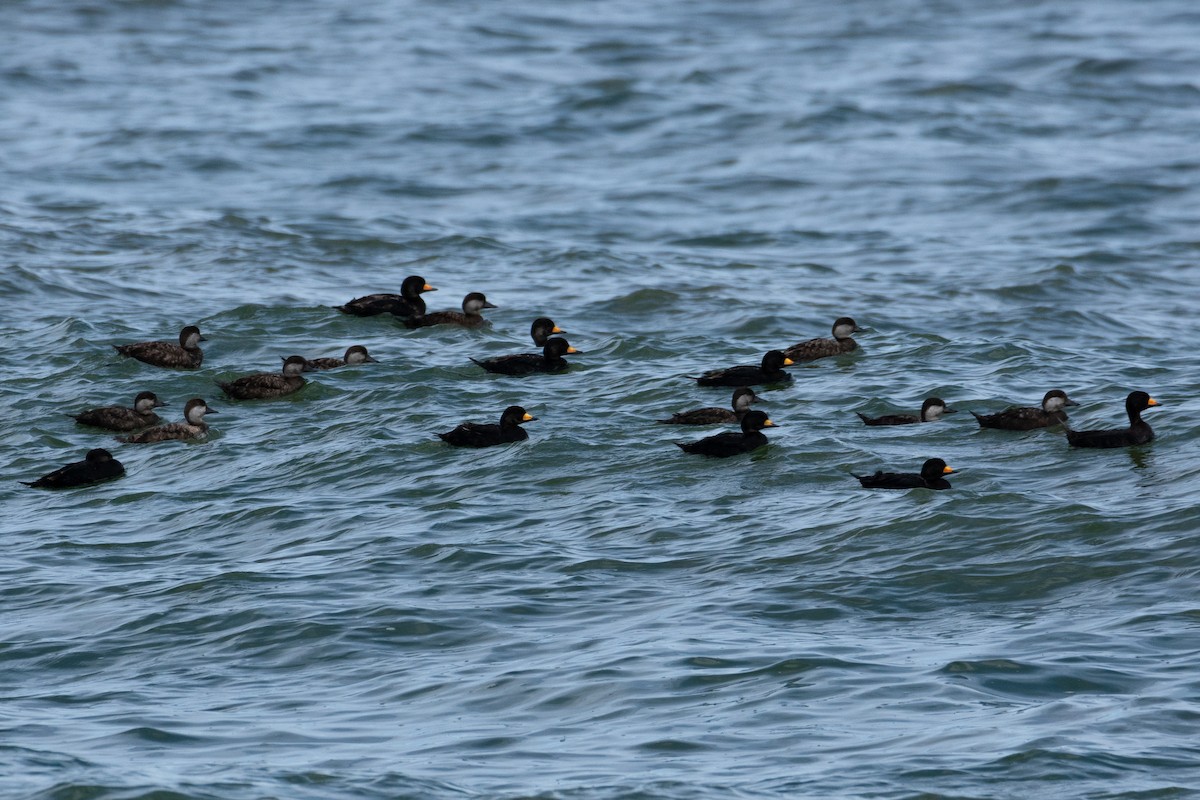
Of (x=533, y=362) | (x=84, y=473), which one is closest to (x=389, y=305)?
(x=533, y=362)

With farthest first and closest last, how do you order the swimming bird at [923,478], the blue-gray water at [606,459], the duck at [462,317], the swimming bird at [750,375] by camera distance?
the duck at [462,317], the swimming bird at [750,375], the swimming bird at [923,478], the blue-gray water at [606,459]

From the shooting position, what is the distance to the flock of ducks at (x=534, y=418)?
1557 centimetres

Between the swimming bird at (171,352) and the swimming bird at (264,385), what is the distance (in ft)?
3.56

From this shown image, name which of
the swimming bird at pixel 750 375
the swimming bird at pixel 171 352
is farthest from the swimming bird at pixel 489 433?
the swimming bird at pixel 171 352

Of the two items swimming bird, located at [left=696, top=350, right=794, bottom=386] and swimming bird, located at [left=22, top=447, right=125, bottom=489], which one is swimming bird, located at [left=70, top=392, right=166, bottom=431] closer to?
swimming bird, located at [left=22, top=447, right=125, bottom=489]

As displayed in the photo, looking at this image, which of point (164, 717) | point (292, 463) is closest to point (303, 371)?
point (292, 463)

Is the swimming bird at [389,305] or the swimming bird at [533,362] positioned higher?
the swimming bird at [389,305]

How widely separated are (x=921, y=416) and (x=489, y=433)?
428 cm

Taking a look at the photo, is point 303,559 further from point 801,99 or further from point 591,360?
point 801,99

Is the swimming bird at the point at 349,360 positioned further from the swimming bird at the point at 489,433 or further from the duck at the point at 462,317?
the swimming bird at the point at 489,433

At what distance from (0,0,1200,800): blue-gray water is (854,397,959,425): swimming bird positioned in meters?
0.26

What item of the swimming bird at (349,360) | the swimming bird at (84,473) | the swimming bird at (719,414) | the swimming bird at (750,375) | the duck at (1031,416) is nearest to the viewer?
the swimming bird at (84,473)

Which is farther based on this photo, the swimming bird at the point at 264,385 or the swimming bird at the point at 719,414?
the swimming bird at the point at 264,385

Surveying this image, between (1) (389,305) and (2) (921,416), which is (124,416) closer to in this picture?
(1) (389,305)
